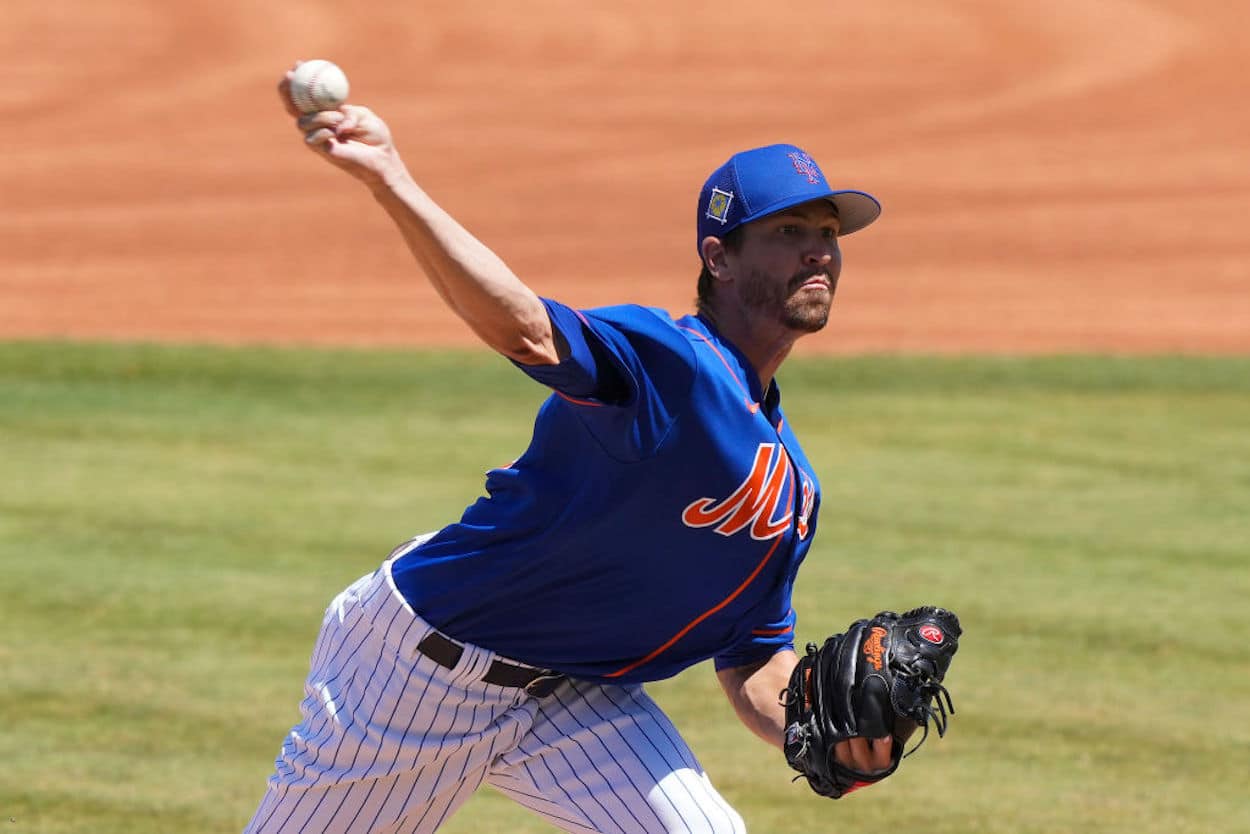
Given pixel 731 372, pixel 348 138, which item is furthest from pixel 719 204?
pixel 348 138

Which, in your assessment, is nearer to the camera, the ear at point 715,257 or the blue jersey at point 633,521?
the blue jersey at point 633,521

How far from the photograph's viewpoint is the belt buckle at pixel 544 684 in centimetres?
416

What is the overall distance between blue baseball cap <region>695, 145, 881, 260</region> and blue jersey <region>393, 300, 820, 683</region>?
0.90 feet

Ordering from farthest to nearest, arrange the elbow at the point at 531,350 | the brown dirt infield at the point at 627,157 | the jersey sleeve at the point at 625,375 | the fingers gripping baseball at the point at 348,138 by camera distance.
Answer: the brown dirt infield at the point at 627,157
the jersey sleeve at the point at 625,375
the elbow at the point at 531,350
the fingers gripping baseball at the point at 348,138

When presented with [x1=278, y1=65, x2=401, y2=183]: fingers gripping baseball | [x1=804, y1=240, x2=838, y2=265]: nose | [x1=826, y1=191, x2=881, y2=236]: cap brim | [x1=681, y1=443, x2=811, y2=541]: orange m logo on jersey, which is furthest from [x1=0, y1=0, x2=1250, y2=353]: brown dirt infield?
[x1=278, y1=65, x2=401, y2=183]: fingers gripping baseball

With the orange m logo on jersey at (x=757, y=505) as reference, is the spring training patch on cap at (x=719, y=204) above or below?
above

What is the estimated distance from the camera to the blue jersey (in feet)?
12.2

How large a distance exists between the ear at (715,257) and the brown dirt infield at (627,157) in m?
Answer: 12.8

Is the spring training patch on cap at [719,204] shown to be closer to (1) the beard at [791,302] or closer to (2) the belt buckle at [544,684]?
(1) the beard at [791,302]

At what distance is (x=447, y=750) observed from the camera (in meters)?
4.16

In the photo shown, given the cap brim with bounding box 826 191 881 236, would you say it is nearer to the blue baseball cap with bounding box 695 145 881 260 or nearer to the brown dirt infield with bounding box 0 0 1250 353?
the blue baseball cap with bounding box 695 145 881 260

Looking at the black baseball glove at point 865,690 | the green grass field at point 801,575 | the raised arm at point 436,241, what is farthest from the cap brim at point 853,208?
the green grass field at point 801,575

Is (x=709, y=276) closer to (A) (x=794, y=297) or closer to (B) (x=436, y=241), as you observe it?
(A) (x=794, y=297)

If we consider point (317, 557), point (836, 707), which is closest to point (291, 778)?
point (836, 707)
